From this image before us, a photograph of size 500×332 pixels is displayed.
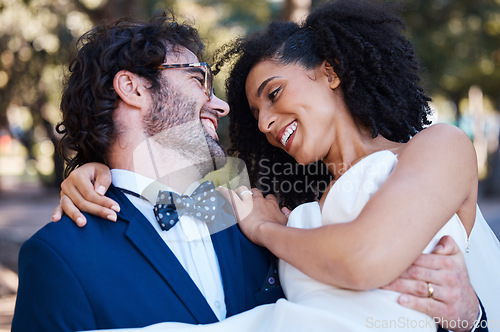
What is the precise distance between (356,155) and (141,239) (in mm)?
1174

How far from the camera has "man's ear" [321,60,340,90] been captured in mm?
2666

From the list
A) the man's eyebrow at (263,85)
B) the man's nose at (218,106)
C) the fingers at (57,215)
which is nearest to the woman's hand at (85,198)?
the fingers at (57,215)

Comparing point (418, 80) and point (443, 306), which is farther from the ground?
point (418, 80)

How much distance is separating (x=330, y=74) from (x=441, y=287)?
126cm

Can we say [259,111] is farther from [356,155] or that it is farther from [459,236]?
[459,236]

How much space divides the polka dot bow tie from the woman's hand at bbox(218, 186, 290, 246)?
14 cm

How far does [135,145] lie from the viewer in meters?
2.74

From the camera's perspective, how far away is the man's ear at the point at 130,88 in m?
2.81

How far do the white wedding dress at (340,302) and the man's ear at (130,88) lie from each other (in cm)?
120

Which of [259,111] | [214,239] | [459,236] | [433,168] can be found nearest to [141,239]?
[214,239]

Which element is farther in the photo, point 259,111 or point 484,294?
point 259,111

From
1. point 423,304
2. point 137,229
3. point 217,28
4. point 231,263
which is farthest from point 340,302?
point 217,28

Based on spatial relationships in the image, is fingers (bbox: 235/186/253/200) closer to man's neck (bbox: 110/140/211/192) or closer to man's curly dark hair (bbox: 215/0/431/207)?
man's neck (bbox: 110/140/211/192)

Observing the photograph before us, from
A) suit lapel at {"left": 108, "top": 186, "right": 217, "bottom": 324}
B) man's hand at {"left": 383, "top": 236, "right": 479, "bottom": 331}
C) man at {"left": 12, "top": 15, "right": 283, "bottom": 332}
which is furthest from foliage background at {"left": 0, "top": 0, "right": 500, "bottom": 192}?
man's hand at {"left": 383, "top": 236, "right": 479, "bottom": 331}
